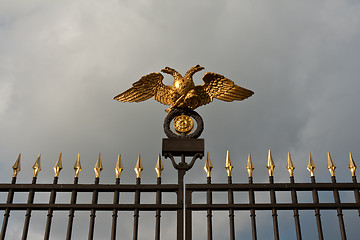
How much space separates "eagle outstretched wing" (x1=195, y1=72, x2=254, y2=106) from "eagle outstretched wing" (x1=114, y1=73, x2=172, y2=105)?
76cm

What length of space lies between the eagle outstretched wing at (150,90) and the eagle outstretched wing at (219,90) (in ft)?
2.49

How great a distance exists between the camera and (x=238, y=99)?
9164 millimetres

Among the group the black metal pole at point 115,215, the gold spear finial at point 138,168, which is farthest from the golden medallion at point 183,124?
the black metal pole at point 115,215

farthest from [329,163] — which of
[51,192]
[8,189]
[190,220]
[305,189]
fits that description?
[8,189]

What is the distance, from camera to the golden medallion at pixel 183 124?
8750mm

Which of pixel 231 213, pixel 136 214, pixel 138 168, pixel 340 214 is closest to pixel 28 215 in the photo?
pixel 136 214

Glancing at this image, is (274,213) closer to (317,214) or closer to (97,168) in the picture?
(317,214)

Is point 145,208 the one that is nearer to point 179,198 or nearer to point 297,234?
point 179,198

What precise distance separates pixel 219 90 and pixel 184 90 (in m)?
0.85

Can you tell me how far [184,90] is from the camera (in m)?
8.80

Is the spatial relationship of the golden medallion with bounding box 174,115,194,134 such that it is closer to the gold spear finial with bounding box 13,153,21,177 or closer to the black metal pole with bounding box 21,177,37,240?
the black metal pole with bounding box 21,177,37,240

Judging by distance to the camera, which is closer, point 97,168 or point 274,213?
point 274,213

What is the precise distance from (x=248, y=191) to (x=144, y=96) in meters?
3.14

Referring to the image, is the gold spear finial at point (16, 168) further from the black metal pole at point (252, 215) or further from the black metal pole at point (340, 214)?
the black metal pole at point (340, 214)
